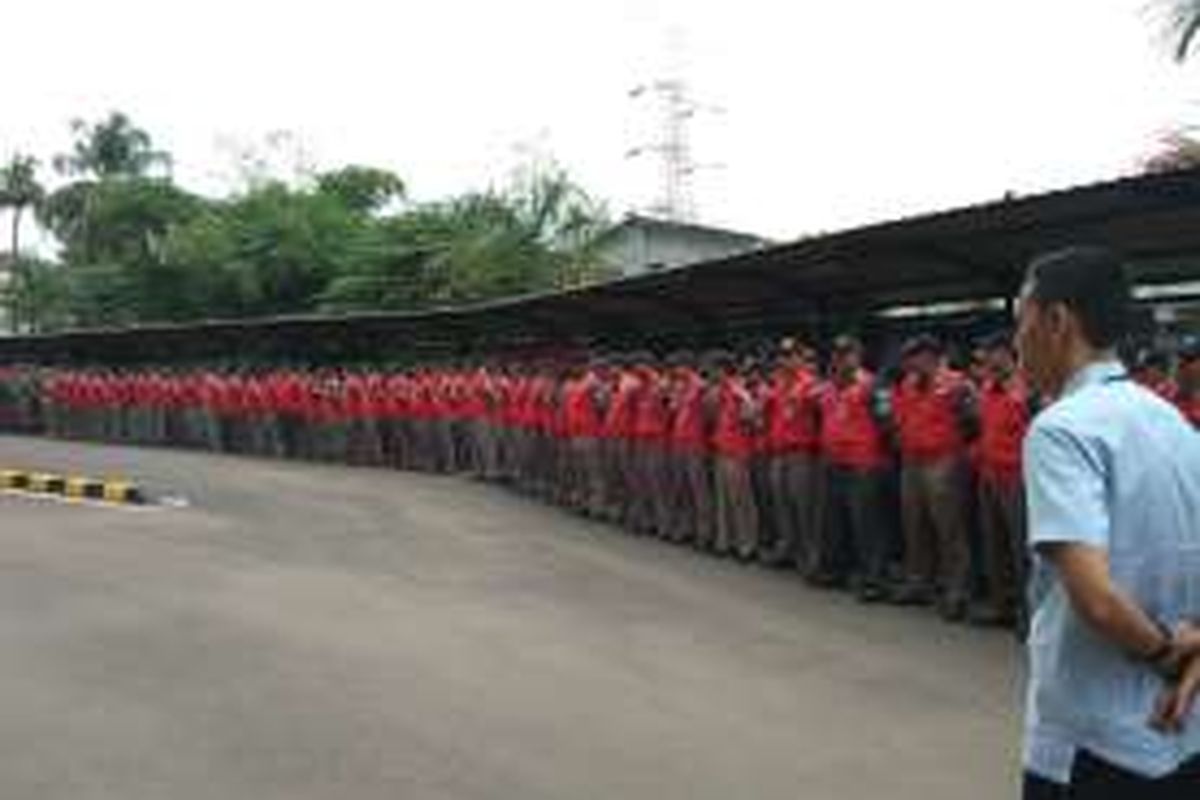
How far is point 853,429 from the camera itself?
46.3 ft

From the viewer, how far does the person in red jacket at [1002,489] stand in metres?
12.3

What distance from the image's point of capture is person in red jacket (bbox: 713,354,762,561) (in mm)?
16109

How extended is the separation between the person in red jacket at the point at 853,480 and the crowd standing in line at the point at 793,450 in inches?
0.5

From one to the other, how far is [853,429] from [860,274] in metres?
2.93

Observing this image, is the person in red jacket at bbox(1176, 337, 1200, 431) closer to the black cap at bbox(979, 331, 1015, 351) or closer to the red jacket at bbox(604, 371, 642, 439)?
the black cap at bbox(979, 331, 1015, 351)

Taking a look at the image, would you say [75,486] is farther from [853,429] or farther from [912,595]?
[912,595]

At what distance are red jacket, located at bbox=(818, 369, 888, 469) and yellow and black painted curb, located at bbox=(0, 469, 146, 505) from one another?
36.0ft

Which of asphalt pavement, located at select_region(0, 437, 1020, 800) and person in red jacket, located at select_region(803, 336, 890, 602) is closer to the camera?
asphalt pavement, located at select_region(0, 437, 1020, 800)

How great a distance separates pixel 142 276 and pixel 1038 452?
2385 inches

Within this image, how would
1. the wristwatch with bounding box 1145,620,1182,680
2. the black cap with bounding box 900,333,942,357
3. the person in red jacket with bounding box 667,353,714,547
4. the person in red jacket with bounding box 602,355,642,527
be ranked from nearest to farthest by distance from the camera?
1. the wristwatch with bounding box 1145,620,1182,680
2. the black cap with bounding box 900,333,942,357
3. the person in red jacket with bounding box 667,353,714,547
4. the person in red jacket with bounding box 602,355,642,527

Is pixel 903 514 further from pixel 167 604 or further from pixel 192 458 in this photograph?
pixel 192 458

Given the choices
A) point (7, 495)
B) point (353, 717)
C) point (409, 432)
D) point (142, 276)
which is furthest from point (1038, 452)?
point (142, 276)

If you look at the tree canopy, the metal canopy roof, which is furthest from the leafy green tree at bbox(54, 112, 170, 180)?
the metal canopy roof

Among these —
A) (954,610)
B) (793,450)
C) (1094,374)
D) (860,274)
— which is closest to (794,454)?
(793,450)
